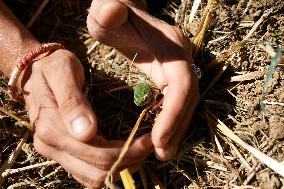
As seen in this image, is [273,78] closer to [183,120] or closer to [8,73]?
[183,120]

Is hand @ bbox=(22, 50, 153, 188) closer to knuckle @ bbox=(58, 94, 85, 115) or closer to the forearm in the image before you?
knuckle @ bbox=(58, 94, 85, 115)

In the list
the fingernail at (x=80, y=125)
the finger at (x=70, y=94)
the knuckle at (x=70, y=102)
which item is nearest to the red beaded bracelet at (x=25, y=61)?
the finger at (x=70, y=94)

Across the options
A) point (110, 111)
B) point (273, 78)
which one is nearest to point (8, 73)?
point (110, 111)

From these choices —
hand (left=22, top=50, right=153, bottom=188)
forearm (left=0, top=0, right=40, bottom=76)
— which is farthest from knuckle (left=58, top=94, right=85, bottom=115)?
forearm (left=0, top=0, right=40, bottom=76)

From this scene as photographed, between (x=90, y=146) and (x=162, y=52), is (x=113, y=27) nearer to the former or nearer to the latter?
(x=162, y=52)

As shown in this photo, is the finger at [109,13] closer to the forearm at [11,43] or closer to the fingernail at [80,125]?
the fingernail at [80,125]
